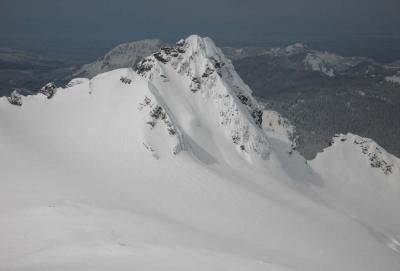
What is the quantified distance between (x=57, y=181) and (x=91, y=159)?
390 inches

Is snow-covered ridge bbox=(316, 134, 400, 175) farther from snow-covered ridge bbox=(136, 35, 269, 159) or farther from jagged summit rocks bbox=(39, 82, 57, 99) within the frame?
jagged summit rocks bbox=(39, 82, 57, 99)

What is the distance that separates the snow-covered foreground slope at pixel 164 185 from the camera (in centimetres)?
3409

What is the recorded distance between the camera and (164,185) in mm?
57531

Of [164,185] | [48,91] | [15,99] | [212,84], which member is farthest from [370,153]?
[15,99]

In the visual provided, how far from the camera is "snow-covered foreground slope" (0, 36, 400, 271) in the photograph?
1342 inches

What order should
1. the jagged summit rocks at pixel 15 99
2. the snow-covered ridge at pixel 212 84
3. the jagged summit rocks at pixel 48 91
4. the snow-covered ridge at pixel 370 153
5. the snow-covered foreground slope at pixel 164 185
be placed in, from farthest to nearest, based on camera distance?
the snow-covered ridge at pixel 370 153, the snow-covered ridge at pixel 212 84, the jagged summit rocks at pixel 48 91, the jagged summit rocks at pixel 15 99, the snow-covered foreground slope at pixel 164 185

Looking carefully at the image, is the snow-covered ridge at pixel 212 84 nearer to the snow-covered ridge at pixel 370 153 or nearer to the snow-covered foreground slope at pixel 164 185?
the snow-covered foreground slope at pixel 164 185

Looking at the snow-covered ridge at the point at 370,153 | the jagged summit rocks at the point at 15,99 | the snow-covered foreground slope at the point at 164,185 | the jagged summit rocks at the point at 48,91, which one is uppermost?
the snow-covered ridge at the point at 370,153

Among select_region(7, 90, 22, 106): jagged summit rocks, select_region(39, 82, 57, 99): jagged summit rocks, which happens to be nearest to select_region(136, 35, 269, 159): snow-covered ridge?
select_region(39, 82, 57, 99): jagged summit rocks

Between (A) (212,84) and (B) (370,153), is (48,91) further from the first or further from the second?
(B) (370,153)

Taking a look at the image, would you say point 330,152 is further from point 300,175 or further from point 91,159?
point 91,159

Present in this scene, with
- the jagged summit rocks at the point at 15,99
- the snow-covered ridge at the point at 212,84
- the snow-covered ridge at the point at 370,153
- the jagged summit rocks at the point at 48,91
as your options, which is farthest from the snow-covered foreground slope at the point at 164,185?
the snow-covered ridge at the point at 370,153

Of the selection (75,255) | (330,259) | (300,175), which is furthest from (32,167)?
(300,175)

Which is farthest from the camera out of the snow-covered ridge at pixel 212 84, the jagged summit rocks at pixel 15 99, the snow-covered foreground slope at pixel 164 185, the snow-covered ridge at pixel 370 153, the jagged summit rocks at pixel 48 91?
the snow-covered ridge at pixel 370 153
